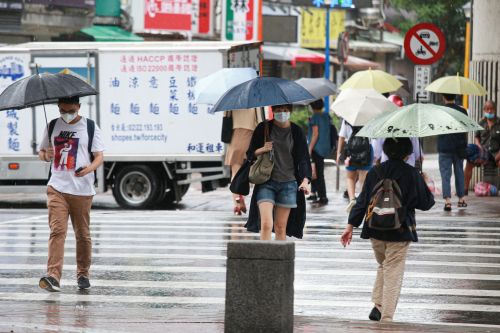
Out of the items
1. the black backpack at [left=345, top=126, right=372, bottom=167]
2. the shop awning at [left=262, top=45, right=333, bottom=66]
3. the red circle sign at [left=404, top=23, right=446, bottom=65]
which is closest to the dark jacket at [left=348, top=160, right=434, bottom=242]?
the black backpack at [left=345, top=126, right=372, bottom=167]

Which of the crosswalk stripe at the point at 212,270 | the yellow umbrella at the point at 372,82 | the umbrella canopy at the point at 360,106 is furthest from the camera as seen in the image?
the yellow umbrella at the point at 372,82

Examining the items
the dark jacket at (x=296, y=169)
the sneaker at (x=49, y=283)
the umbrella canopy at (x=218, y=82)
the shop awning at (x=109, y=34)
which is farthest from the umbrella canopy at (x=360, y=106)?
the shop awning at (x=109, y=34)

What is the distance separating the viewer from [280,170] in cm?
1188

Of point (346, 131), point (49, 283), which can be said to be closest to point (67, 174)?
point (49, 283)

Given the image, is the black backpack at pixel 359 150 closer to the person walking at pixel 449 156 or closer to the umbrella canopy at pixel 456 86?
the person walking at pixel 449 156

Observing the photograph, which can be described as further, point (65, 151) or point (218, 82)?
point (218, 82)

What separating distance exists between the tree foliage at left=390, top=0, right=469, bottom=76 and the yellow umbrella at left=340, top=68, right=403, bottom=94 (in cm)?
2698

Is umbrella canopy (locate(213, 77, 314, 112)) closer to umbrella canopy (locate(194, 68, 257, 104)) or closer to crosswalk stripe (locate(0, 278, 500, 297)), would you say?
crosswalk stripe (locate(0, 278, 500, 297))

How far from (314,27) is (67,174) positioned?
124ft

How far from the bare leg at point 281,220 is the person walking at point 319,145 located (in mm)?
8925

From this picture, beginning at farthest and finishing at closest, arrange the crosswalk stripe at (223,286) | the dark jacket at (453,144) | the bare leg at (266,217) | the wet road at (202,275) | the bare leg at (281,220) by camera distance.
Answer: the dark jacket at (453,144)
the bare leg at (281,220)
the bare leg at (266,217)
the crosswalk stripe at (223,286)
the wet road at (202,275)

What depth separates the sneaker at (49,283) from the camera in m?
11.0

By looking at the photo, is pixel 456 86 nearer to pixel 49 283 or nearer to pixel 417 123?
pixel 49 283

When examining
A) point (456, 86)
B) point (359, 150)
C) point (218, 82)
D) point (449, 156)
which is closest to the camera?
point (218, 82)
